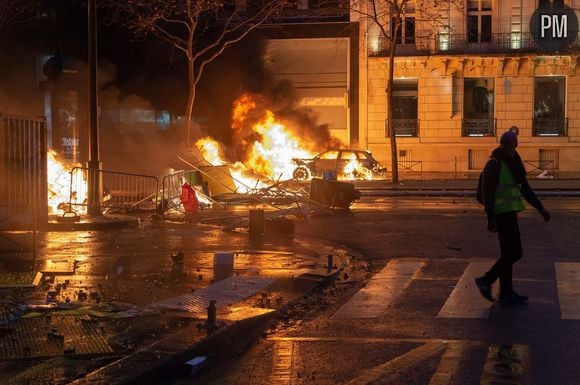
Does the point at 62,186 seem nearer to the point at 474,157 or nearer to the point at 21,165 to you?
the point at 21,165

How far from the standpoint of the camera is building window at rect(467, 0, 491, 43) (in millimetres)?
41062

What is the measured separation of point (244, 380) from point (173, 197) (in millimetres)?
14233

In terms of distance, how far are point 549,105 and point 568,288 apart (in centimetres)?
3312

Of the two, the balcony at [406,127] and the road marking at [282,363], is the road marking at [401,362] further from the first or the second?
the balcony at [406,127]

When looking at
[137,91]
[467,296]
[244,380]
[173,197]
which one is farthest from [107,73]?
[244,380]

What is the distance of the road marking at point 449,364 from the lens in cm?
635

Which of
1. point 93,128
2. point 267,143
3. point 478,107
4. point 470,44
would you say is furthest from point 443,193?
point 470,44

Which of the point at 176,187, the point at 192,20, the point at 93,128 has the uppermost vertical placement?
the point at 192,20

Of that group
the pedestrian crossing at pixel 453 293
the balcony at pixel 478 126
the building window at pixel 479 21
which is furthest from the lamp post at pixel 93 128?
the building window at pixel 479 21

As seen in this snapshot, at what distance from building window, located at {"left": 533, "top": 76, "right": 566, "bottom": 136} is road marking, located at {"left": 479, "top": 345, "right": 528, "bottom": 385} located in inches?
1399

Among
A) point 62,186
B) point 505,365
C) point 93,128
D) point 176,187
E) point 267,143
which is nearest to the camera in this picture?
point 505,365

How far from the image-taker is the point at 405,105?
4197 centimetres

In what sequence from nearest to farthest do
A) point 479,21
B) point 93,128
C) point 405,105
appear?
point 93,128
point 479,21
point 405,105

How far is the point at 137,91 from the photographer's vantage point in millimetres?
35875
